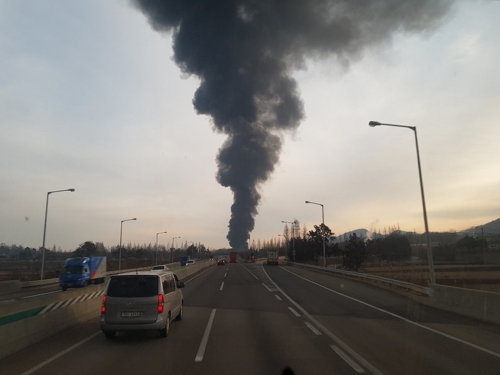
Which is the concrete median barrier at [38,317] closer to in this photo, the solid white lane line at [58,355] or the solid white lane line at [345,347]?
the solid white lane line at [58,355]

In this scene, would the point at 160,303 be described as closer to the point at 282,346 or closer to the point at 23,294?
the point at 282,346

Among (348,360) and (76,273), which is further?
(76,273)

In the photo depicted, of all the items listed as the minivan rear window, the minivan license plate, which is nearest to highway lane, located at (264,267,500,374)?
the minivan rear window

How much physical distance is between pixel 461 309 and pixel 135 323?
12617 mm

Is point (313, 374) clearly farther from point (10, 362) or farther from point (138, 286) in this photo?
point (10, 362)

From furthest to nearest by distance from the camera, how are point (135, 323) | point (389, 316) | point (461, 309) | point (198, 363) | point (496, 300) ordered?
point (461, 309)
point (389, 316)
point (496, 300)
point (135, 323)
point (198, 363)

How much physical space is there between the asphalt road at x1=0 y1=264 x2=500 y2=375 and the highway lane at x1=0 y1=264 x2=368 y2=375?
0.06 ft

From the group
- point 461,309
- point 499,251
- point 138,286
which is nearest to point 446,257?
point 499,251

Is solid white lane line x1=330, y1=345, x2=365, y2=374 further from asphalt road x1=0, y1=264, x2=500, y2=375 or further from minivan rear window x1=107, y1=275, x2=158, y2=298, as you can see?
minivan rear window x1=107, y1=275, x2=158, y2=298

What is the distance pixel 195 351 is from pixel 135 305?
90.9 inches

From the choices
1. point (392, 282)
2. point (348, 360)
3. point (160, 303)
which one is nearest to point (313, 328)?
point (348, 360)

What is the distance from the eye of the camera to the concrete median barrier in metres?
9.48

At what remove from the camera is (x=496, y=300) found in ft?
45.1

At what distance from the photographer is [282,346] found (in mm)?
9695
